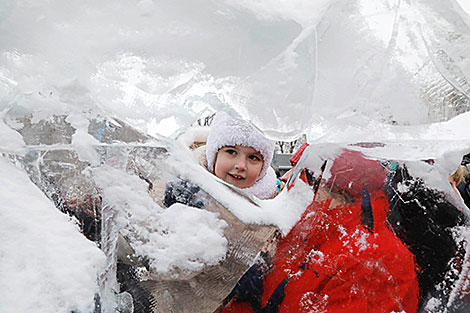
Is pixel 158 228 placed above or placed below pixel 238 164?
above

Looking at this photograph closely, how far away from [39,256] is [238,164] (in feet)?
2.26

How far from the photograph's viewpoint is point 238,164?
1.08 metres

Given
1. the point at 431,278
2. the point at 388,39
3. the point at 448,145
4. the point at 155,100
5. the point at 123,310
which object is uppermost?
the point at 388,39

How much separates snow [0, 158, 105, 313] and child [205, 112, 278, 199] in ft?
2.03

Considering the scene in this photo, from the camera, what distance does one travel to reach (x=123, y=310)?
518 millimetres

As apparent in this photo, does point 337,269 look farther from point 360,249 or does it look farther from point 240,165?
point 240,165

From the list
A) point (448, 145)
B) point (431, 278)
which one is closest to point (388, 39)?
point (448, 145)

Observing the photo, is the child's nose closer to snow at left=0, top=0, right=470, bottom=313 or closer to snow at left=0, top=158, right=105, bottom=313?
snow at left=0, top=0, right=470, bottom=313

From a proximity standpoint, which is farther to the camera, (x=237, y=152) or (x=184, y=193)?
(x=237, y=152)

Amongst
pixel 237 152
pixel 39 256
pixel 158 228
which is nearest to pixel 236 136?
pixel 237 152

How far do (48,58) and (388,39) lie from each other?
0.58m

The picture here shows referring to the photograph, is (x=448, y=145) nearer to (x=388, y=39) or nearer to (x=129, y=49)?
(x=388, y=39)

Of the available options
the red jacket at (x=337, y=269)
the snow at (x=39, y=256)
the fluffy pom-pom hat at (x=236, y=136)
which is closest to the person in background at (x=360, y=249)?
the red jacket at (x=337, y=269)

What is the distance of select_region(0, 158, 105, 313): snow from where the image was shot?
44 centimetres
